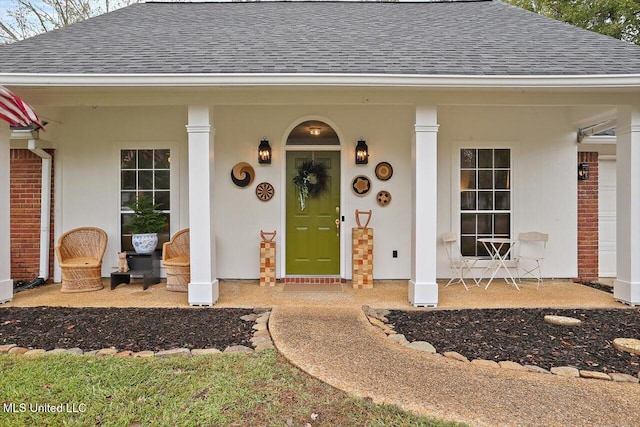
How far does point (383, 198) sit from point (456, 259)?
160 centimetres

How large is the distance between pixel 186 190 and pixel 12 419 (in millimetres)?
4278

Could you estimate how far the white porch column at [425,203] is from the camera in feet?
15.4

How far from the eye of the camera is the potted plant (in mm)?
5816

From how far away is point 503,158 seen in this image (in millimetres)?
6336

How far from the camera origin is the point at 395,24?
6.67 m

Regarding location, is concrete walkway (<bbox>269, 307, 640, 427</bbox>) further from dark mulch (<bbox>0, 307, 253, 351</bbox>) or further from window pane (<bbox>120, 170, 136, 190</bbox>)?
window pane (<bbox>120, 170, 136, 190</bbox>)

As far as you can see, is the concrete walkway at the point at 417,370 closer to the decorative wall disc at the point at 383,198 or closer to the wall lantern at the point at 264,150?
the decorative wall disc at the point at 383,198

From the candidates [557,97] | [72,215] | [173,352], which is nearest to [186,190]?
[72,215]

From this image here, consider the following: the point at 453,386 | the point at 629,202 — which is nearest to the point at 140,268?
the point at 453,386

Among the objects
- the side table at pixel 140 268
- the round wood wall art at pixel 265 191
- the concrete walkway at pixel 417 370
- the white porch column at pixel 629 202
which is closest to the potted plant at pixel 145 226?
the side table at pixel 140 268

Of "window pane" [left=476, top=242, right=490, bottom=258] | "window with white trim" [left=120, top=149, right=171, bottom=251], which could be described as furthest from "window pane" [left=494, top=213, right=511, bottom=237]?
"window with white trim" [left=120, top=149, right=171, bottom=251]

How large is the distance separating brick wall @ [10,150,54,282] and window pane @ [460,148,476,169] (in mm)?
7064

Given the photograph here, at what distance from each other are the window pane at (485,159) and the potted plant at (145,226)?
5.40m

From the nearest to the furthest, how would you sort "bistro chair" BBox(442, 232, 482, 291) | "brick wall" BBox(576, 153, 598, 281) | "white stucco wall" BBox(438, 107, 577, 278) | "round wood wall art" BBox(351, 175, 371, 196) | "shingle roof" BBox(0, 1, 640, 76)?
"shingle roof" BBox(0, 1, 640, 76)
"bistro chair" BBox(442, 232, 482, 291)
"round wood wall art" BBox(351, 175, 371, 196)
"white stucco wall" BBox(438, 107, 577, 278)
"brick wall" BBox(576, 153, 598, 281)
